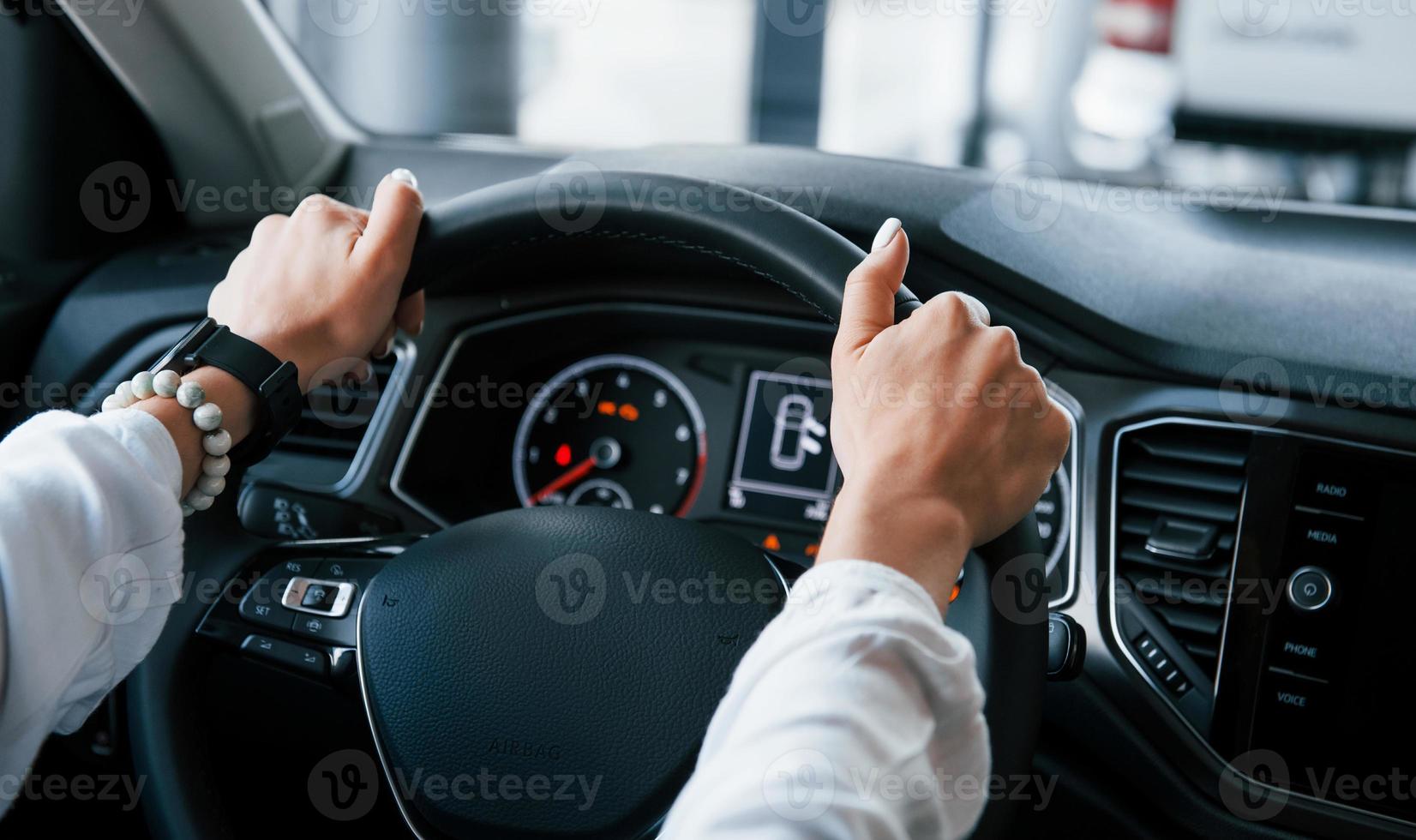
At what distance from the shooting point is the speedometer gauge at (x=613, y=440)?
4.32 ft

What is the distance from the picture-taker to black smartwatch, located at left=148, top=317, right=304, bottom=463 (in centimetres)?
87

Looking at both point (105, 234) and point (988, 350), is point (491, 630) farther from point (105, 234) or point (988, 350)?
point (105, 234)

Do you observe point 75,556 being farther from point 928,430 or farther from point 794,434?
point 794,434

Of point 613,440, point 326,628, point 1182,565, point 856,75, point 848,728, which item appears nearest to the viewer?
point 848,728

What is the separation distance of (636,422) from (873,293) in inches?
25.0

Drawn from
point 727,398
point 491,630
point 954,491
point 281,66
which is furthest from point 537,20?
point 954,491

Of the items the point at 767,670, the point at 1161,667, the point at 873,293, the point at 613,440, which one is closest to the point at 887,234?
the point at 873,293

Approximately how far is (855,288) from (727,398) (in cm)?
57

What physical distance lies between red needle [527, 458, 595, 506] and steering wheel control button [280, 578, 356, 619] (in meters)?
0.39

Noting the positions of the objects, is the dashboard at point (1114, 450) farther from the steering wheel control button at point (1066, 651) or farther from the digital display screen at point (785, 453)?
the steering wheel control button at point (1066, 651)

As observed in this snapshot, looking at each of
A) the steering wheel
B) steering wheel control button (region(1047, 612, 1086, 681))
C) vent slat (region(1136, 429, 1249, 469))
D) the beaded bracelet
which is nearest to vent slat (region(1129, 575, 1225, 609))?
vent slat (region(1136, 429, 1249, 469))

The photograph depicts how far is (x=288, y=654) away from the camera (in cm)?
96

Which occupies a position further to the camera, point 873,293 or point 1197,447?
point 1197,447

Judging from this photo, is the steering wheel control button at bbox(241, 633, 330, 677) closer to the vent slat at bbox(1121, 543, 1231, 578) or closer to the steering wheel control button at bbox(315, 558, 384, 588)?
the steering wheel control button at bbox(315, 558, 384, 588)
